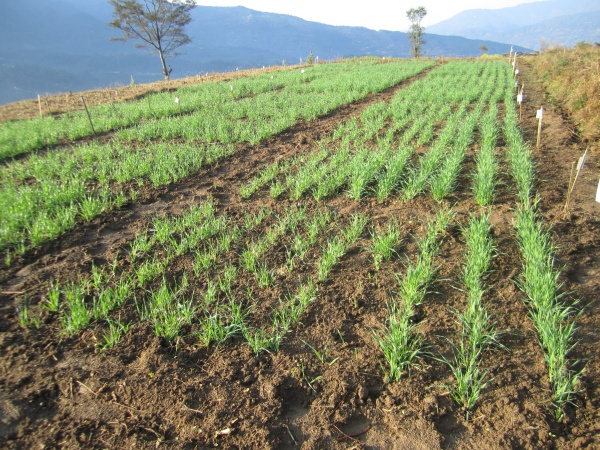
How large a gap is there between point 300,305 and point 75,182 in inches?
163

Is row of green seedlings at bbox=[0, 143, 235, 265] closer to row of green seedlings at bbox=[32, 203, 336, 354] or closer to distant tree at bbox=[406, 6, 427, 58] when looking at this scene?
row of green seedlings at bbox=[32, 203, 336, 354]

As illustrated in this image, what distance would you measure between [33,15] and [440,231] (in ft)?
562

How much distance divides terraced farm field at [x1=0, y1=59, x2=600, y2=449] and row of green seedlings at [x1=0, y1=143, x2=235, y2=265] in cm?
4

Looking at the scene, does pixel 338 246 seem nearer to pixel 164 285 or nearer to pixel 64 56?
pixel 164 285

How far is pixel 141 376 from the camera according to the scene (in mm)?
2293

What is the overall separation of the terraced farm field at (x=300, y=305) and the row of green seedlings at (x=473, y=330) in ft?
0.07

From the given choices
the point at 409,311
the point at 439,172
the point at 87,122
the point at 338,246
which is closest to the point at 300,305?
the point at 409,311

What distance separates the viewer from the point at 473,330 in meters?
2.41

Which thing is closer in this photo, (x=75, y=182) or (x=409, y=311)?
(x=409, y=311)

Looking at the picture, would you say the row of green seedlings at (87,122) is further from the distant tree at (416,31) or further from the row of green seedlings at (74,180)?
the distant tree at (416,31)

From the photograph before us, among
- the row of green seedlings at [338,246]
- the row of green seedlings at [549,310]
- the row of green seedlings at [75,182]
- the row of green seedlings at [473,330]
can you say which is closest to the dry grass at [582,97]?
the row of green seedlings at [549,310]

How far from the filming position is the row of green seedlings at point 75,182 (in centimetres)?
404

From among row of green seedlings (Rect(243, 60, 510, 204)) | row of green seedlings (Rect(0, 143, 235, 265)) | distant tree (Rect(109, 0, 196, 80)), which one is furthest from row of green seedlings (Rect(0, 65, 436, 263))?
distant tree (Rect(109, 0, 196, 80))

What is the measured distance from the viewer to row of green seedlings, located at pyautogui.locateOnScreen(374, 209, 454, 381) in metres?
2.32
